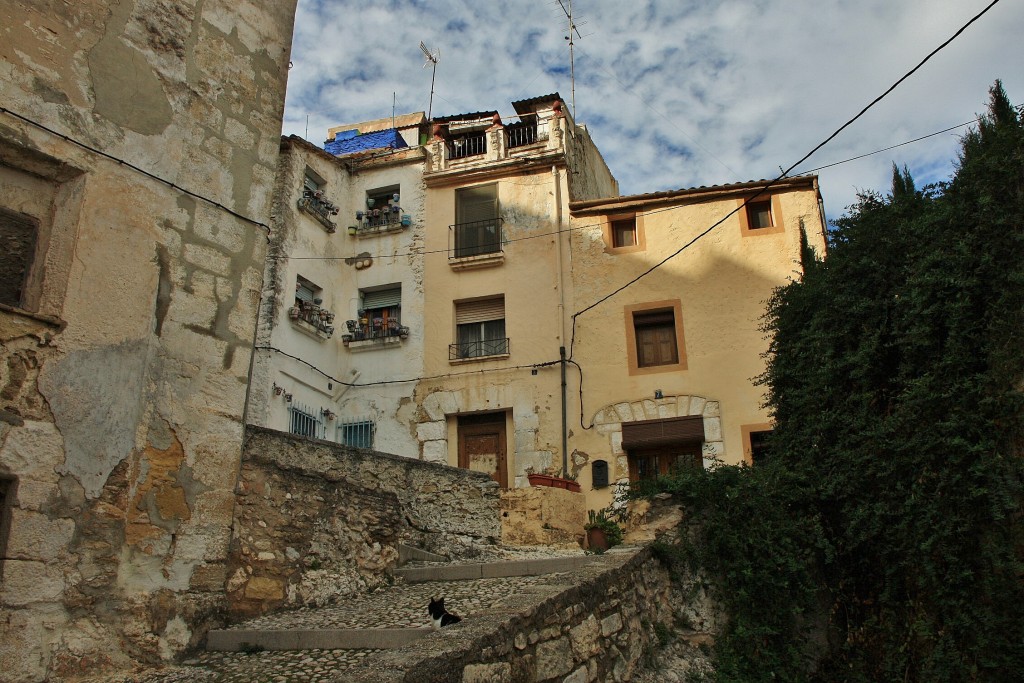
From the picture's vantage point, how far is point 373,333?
56.6ft

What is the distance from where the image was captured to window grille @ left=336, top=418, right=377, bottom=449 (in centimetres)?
1673

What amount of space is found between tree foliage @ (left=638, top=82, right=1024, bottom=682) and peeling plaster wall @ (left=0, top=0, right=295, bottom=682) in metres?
4.33

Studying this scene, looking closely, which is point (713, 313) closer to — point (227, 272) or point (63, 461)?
point (227, 272)

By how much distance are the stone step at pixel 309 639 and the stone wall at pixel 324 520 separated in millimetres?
361

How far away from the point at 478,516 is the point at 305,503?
2717 mm

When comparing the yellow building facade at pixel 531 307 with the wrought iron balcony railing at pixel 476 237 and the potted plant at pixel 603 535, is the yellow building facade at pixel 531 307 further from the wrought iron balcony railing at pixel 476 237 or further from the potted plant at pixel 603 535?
the potted plant at pixel 603 535

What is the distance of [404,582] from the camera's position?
24.2 feet

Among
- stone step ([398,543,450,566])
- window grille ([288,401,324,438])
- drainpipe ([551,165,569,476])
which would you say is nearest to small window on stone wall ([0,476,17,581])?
stone step ([398,543,450,566])

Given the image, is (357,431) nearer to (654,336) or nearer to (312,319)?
(312,319)

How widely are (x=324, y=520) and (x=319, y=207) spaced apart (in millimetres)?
11701

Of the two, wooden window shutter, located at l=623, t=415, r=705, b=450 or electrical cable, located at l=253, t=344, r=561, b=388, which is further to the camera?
electrical cable, located at l=253, t=344, r=561, b=388

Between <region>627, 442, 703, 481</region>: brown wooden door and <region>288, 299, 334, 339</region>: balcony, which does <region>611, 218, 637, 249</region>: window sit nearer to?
<region>627, 442, 703, 481</region>: brown wooden door

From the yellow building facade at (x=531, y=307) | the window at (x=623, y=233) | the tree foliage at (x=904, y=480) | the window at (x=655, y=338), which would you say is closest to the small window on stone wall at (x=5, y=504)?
the tree foliage at (x=904, y=480)

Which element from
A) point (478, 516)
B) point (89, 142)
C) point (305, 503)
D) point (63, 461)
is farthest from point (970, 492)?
point (89, 142)
